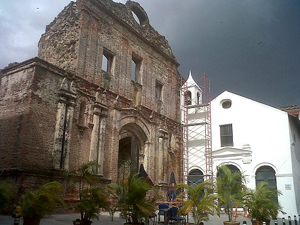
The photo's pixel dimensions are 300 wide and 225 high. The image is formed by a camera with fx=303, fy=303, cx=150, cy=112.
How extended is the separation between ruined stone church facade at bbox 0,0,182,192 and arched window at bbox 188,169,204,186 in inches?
64.2

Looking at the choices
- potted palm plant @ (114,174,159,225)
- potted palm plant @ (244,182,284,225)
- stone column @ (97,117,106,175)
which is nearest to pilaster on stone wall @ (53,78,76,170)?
stone column @ (97,117,106,175)

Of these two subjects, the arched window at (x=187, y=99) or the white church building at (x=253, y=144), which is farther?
the arched window at (x=187, y=99)

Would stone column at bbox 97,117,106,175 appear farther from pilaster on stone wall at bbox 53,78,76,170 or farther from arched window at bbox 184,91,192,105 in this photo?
arched window at bbox 184,91,192,105

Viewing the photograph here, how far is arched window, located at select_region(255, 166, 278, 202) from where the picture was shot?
18.6m

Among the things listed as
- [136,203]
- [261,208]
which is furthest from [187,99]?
[136,203]

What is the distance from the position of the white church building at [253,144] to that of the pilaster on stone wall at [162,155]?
3.27 metres

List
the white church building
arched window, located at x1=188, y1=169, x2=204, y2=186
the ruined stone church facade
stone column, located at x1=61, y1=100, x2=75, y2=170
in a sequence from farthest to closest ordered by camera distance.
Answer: arched window, located at x1=188, y1=169, x2=204, y2=186
the white church building
stone column, located at x1=61, y1=100, x2=75, y2=170
the ruined stone church facade

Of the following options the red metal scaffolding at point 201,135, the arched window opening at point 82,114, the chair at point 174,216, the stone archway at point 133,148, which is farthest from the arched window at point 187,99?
the chair at point 174,216

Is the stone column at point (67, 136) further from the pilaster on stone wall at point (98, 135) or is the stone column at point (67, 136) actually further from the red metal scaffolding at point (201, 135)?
the red metal scaffolding at point (201, 135)

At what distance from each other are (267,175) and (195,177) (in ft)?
16.2

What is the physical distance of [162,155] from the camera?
728 inches

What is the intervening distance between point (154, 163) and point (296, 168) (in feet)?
30.1

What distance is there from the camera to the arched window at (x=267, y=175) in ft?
60.9

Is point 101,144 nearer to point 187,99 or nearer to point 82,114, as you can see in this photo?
point 82,114
